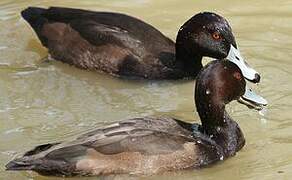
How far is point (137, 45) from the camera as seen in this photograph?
7.61 meters

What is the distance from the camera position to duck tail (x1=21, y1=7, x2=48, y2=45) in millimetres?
8273

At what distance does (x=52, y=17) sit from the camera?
27.0 feet

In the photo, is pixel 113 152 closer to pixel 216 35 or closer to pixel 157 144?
pixel 157 144

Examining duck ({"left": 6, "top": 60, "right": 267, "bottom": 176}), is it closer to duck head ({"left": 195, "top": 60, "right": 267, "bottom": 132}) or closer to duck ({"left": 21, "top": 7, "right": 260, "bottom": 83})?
duck head ({"left": 195, "top": 60, "right": 267, "bottom": 132})

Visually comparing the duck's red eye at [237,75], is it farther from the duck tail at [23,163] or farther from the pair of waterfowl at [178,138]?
the duck tail at [23,163]

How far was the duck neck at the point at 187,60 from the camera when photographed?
24.9 ft

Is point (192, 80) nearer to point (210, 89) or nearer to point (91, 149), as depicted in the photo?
point (210, 89)

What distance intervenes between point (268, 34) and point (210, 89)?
8.96 feet

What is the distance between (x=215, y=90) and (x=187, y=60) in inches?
69.4

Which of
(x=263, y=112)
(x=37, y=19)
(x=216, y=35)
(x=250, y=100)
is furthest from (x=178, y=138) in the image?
(x=37, y=19)

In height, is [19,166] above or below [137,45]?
below

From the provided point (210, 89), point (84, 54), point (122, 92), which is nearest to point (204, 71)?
point (210, 89)

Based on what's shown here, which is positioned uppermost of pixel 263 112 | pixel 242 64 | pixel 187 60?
pixel 242 64

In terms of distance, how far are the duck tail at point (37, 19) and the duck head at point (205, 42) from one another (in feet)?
4.78
